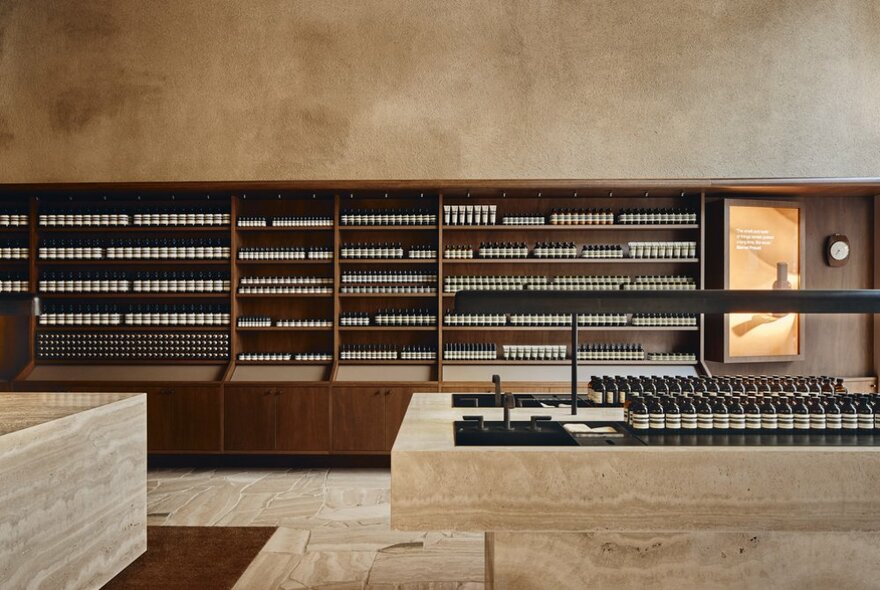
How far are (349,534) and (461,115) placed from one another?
3493 millimetres

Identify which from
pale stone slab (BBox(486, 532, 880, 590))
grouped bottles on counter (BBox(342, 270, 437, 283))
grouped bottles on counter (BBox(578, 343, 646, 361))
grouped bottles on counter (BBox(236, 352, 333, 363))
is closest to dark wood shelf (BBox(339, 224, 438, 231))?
grouped bottles on counter (BBox(342, 270, 437, 283))

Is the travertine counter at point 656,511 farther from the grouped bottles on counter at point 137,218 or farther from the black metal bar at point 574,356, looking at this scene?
the grouped bottles on counter at point 137,218

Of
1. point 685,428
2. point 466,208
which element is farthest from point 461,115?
point 685,428

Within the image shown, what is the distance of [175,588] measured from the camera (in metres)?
2.95

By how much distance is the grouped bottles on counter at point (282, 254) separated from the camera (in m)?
5.34

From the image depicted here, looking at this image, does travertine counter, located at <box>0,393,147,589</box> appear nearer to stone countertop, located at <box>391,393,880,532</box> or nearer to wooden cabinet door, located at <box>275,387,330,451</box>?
stone countertop, located at <box>391,393,880,532</box>

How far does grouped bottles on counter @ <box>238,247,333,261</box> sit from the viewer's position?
17.5ft

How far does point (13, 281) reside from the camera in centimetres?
543

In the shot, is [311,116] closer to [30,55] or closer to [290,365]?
[290,365]

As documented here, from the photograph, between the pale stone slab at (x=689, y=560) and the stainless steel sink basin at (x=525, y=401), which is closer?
the pale stone slab at (x=689, y=560)

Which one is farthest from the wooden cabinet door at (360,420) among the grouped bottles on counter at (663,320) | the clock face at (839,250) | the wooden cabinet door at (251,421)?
the clock face at (839,250)

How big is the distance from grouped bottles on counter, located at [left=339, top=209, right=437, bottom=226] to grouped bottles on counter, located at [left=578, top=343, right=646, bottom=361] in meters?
1.73

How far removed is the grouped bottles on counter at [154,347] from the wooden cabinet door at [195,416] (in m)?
0.35

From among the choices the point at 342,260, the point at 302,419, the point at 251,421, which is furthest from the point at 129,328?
the point at 342,260
